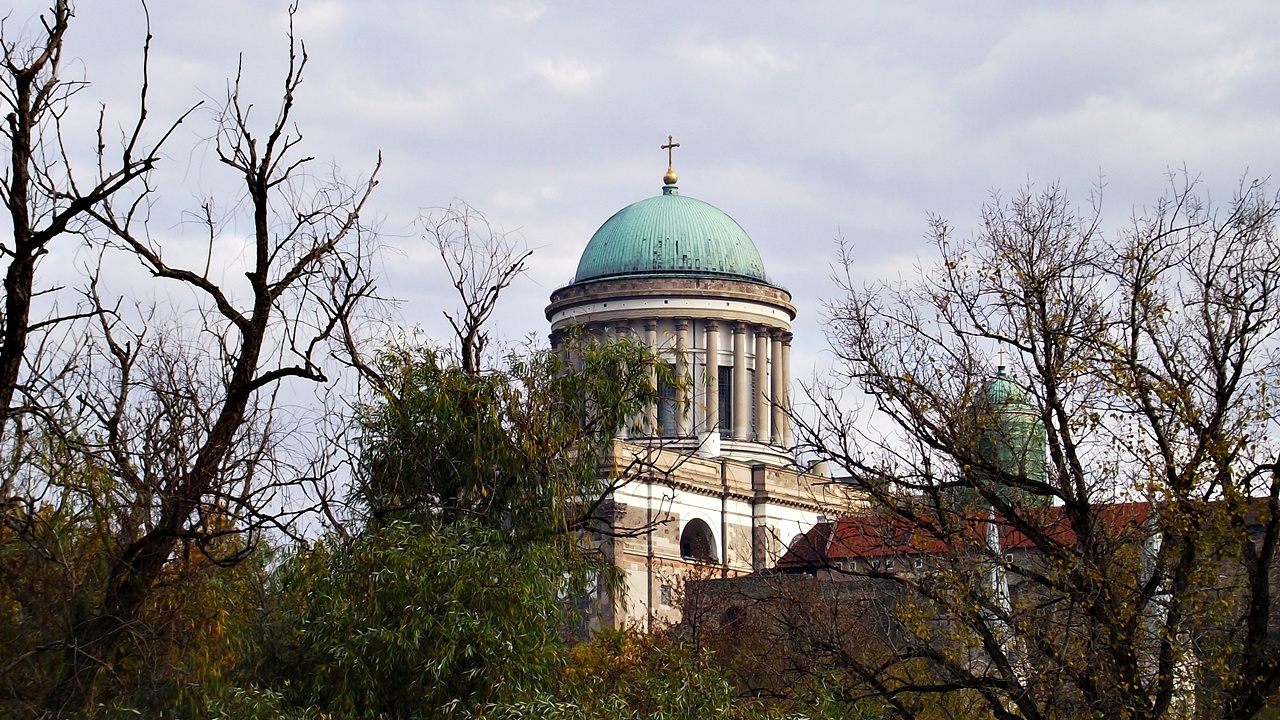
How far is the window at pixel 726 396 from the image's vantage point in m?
75.9

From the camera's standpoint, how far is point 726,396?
76812 millimetres

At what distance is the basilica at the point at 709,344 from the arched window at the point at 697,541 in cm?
4

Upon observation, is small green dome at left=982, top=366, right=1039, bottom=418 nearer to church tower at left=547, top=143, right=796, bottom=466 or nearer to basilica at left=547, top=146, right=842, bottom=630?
basilica at left=547, top=146, right=842, bottom=630

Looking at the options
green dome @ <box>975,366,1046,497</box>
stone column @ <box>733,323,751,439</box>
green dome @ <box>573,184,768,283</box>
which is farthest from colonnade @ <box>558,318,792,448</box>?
green dome @ <box>975,366,1046,497</box>

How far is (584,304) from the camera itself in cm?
7662

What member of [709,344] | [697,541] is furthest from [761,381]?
[697,541]

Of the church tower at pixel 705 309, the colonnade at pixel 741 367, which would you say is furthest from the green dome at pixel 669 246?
the colonnade at pixel 741 367

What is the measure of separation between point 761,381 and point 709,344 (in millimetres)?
3013

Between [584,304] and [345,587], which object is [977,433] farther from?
[584,304]

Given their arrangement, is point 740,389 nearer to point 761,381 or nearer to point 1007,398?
point 761,381

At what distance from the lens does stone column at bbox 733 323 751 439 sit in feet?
248

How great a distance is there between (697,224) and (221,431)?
66.6m

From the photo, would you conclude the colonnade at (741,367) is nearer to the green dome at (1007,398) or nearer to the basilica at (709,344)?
the basilica at (709,344)

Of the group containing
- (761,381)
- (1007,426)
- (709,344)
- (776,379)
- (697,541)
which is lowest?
(1007,426)
